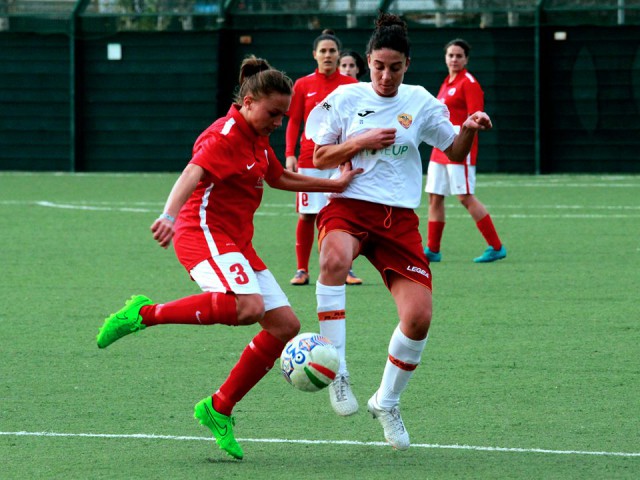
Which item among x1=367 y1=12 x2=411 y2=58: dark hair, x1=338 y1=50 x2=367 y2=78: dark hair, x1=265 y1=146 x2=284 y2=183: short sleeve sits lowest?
x1=265 y1=146 x2=284 y2=183: short sleeve

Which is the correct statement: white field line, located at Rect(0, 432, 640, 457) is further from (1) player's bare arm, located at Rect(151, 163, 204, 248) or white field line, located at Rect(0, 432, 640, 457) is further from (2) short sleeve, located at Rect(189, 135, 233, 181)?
(2) short sleeve, located at Rect(189, 135, 233, 181)

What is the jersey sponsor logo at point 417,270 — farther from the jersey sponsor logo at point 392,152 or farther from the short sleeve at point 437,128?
the short sleeve at point 437,128

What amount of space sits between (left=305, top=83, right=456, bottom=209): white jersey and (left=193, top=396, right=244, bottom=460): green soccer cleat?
1279 millimetres

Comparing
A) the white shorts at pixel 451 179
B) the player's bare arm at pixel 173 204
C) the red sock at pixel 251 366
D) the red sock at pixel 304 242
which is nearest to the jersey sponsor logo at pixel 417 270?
the red sock at pixel 251 366

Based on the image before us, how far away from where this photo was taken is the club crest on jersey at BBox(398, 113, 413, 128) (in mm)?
6512

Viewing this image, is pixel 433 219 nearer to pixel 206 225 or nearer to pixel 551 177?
pixel 206 225

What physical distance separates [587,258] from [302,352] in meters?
7.55

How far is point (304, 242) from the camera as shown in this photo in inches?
447

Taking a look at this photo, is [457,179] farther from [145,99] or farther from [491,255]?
[145,99]

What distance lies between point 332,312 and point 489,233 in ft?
21.3

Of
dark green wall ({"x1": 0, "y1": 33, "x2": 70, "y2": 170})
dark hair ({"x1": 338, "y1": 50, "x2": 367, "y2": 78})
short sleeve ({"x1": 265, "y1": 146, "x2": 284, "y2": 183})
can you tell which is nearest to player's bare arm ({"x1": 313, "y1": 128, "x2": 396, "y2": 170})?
short sleeve ({"x1": 265, "y1": 146, "x2": 284, "y2": 183})

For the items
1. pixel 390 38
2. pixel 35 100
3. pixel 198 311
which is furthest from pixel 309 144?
pixel 35 100

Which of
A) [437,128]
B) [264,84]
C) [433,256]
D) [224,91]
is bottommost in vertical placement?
[433,256]

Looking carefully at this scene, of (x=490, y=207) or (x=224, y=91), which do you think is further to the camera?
(x=224, y=91)
